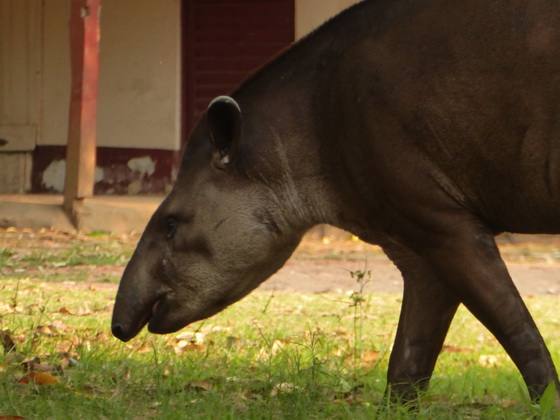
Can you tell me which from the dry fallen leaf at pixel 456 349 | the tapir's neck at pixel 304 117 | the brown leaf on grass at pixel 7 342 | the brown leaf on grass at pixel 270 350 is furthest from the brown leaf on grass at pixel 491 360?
the brown leaf on grass at pixel 7 342

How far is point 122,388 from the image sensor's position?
15.4ft

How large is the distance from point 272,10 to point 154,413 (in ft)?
36.9

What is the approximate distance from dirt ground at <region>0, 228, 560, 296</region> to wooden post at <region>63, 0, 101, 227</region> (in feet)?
1.89

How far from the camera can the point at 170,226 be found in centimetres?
471

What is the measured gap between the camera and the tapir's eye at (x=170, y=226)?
15.4 feet

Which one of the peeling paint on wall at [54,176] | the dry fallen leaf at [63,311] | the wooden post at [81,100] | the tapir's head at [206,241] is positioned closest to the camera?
the tapir's head at [206,241]

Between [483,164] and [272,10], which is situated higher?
[272,10]

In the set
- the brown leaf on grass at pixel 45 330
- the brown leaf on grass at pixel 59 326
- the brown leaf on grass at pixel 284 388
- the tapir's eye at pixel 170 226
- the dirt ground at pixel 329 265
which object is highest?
the tapir's eye at pixel 170 226

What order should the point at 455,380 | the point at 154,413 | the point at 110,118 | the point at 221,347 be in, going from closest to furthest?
the point at 154,413 → the point at 455,380 → the point at 221,347 → the point at 110,118

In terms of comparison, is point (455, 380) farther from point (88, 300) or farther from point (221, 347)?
point (88, 300)

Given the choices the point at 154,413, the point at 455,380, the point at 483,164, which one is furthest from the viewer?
the point at 455,380

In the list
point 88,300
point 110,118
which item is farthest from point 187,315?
point 110,118

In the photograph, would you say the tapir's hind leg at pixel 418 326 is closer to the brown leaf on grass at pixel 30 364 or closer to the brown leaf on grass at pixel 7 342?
the brown leaf on grass at pixel 30 364

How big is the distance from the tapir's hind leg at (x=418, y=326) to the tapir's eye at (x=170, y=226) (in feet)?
2.84
